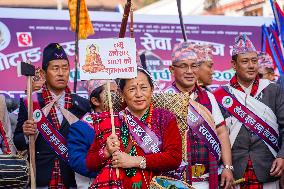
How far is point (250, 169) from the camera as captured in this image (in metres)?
5.23

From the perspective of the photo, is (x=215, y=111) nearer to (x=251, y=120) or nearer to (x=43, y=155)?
(x=251, y=120)

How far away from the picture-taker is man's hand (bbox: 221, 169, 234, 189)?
16.4 ft

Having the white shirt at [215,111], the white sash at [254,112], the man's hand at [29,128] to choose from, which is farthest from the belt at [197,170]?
the man's hand at [29,128]

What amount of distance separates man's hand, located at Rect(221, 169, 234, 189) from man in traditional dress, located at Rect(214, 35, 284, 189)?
199 mm

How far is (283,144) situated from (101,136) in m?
1.73

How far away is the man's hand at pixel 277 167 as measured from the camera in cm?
511

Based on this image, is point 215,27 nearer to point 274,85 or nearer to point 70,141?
point 274,85

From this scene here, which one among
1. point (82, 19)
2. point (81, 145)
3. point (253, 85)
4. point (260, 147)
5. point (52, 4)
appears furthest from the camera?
point (52, 4)

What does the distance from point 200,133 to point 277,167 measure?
76cm

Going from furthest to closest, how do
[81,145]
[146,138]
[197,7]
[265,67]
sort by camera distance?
[197,7], [265,67], [81,145], [146,138]

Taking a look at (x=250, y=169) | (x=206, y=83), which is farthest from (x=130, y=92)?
(x=206, y=83)

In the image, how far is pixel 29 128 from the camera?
196 inches

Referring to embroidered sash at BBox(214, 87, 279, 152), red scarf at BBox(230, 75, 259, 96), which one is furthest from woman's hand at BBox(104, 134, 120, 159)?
red scarf at BBox(230, 75, 259, 96)

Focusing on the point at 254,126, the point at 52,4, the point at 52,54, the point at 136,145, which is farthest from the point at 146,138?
the point at 52,4
